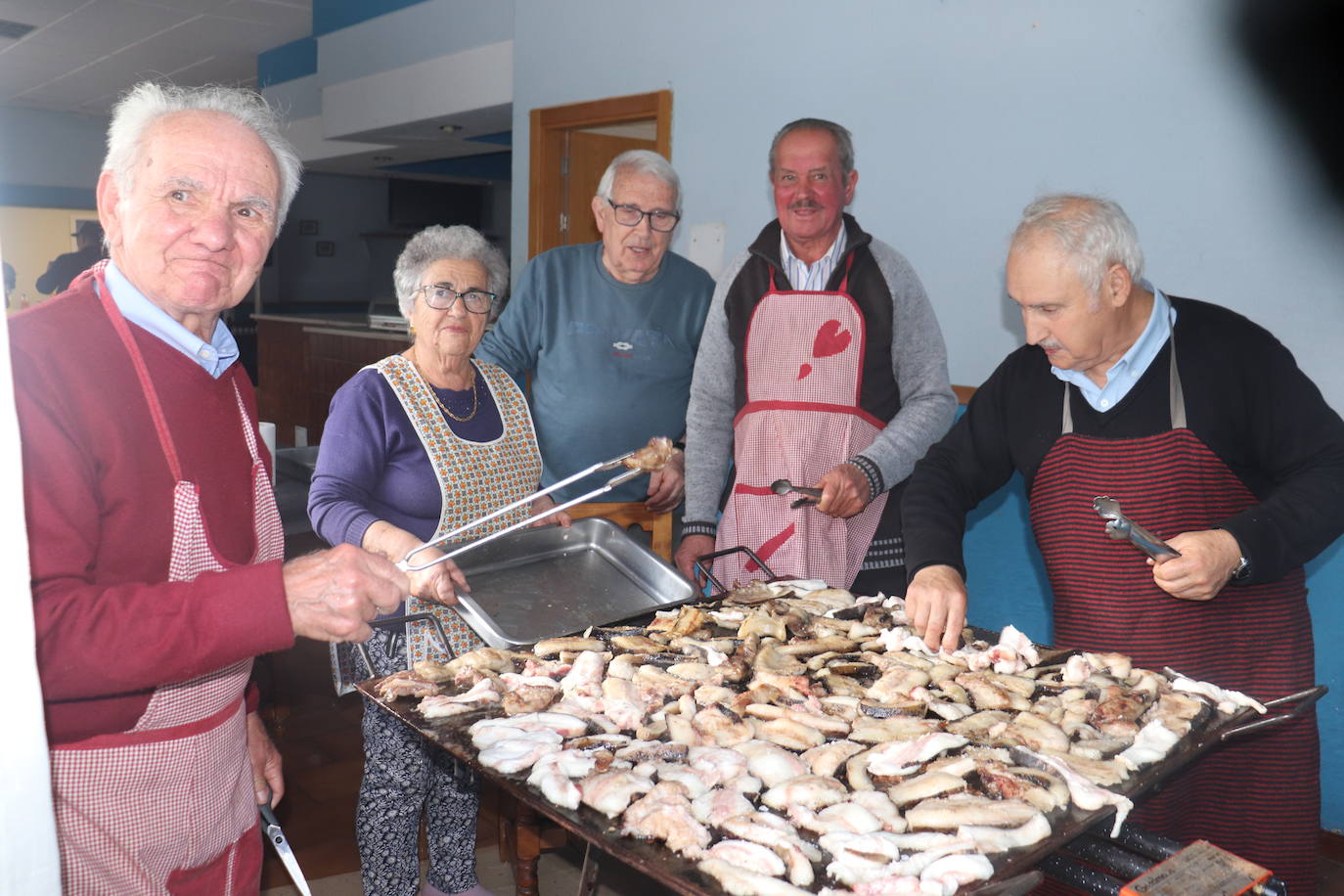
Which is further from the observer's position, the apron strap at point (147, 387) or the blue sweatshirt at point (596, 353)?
the blue sweatshirt at point (596, 353)

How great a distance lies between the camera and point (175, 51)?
9492 millimetres

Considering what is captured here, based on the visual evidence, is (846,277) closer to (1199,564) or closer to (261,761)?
(1199,564)

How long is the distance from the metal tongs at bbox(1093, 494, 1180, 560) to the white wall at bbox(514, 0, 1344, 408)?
1604mm

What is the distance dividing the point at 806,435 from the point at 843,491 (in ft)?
0.92

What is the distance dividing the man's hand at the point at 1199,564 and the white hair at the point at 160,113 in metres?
1.62

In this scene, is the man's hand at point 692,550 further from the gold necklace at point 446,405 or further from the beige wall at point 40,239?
the beige wall at point 40,239

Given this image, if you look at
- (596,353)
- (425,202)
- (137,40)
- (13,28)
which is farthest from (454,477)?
(425,202)

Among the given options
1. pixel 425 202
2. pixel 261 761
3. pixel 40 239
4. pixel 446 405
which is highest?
pixel 425 202

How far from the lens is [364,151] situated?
A: 9.36 m

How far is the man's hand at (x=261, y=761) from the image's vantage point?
72.6 inches

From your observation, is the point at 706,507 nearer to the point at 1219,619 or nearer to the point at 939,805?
the point at 1219,619

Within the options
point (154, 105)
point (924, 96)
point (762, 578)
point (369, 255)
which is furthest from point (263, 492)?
point (369, 255)

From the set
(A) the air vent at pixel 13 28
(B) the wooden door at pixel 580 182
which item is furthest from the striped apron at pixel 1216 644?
(A) the air vent at pixel 13 28

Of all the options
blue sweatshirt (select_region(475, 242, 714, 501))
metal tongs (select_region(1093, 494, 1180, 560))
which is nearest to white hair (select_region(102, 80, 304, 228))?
metal tongs (select_region(1093, 494, 1180, 560))
